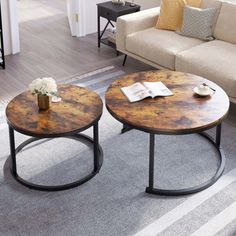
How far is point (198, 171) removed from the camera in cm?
328

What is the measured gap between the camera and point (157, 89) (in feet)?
11.0

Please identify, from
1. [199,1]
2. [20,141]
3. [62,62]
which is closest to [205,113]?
[20,141]

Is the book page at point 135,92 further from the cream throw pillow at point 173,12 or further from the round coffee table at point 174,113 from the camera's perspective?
the cream throw pillow at point 173,12

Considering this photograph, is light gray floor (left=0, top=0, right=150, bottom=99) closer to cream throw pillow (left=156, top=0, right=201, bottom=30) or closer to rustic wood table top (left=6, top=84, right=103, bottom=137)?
cream throw pillow (left=156, top=0, right=201, bottom=30)

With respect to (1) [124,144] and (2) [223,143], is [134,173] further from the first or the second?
(2) [223,143]

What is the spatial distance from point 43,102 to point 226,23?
2.06 meters

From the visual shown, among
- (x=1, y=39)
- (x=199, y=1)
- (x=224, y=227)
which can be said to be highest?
(x=199, y=1)

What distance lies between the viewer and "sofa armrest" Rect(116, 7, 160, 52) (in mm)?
4590

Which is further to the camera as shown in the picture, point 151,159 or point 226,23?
point 226,23

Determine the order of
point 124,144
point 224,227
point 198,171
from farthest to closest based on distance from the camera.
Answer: point 124,144
point 198,171
point 224,227

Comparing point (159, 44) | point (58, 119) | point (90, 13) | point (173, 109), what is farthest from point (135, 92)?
point (90, 13)

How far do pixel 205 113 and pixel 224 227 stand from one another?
726 millimetres

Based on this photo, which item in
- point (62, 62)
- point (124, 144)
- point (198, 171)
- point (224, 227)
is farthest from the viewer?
point (62, 62)

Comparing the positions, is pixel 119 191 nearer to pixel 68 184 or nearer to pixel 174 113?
pixel 68 184
